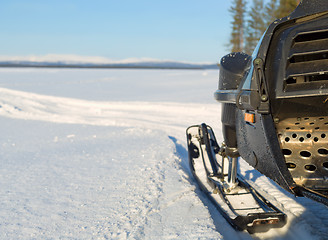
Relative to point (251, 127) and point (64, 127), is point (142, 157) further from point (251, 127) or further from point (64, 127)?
point (64, 127)

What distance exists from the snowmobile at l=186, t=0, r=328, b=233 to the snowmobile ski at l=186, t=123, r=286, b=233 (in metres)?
0.01

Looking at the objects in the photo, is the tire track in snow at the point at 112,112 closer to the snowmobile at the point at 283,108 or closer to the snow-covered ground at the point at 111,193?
the snow-covered ground at the point at 111,193

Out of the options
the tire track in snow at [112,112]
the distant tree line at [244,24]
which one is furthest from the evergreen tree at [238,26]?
the tire track in snow at [112,112]

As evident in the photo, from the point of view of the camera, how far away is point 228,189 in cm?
342

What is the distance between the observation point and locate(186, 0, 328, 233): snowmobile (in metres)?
1.77

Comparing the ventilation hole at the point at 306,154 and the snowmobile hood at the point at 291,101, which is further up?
the snowmobile hood at the point at 291,101

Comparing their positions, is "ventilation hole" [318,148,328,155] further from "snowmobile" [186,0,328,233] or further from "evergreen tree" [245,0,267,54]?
"evergreen tree" [245,0,267,54]

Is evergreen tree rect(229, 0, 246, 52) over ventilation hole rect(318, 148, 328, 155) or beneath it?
over

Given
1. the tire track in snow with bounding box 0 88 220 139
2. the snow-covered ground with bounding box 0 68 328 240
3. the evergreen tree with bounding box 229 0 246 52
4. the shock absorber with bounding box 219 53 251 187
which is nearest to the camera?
the snow-covered ground with bounding box 0 68 328 240

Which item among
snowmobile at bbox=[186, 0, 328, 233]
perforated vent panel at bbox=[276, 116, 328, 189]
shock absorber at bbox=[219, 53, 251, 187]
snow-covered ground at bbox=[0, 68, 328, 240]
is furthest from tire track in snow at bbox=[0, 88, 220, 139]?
perforated vent panel at bbox=[276, 116, 328, 189]

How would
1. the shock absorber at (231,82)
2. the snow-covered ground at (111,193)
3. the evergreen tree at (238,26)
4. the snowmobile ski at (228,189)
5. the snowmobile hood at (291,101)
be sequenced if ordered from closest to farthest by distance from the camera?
the snowmobile hood at (291,101)
the snow-covered ground at (111,193)
the shock absorber at (231,82)
the snowmobile ski at (228,189)
the evergreen tree at (238,26)

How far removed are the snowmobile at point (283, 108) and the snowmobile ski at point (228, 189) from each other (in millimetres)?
12

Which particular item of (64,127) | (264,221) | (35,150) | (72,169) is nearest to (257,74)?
(264,221)

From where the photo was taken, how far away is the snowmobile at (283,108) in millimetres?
1770
